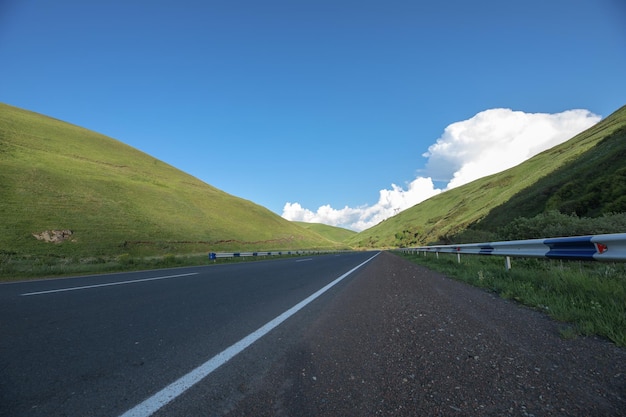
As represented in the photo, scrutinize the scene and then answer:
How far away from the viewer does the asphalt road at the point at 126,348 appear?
212 centimetres

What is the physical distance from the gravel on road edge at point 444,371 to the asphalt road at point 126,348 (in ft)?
1.15

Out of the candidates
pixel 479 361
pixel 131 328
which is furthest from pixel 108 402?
pixel 479 361

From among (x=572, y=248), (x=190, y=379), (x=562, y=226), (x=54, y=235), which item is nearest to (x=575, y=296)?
(x=572, y=248)

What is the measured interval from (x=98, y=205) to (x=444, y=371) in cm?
5511

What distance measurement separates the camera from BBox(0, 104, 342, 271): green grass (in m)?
34.9

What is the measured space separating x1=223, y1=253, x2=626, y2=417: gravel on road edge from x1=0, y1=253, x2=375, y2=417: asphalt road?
0.35 metres

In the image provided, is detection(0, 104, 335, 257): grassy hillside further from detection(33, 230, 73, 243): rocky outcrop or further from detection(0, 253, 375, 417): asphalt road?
detection(0, 253, 375, 417): asphalt road

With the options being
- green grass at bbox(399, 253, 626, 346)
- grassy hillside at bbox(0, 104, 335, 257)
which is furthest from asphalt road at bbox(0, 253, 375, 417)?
grassy hillside at bbox(0, 104, 335, 257)

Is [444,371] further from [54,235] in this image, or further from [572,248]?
[54,235]

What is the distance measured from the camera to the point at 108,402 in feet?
6.86

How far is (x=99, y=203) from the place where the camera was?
152 ft

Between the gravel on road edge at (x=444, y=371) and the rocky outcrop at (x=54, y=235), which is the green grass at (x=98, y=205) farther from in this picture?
the gravel on road edge at (x=444, y=371)

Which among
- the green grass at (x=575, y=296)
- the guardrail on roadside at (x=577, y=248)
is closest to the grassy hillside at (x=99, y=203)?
the green grass at (x=575, y=296)

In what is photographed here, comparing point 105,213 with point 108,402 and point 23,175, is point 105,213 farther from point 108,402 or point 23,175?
point 108,402
